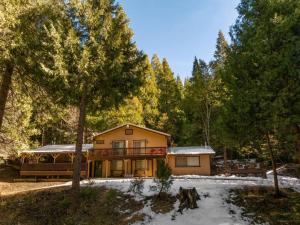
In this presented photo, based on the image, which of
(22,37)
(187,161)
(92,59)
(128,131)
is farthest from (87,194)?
(187,161)

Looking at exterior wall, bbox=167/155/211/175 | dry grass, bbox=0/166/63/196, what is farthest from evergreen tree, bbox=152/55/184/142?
dry grass, bbox=0/166/63/196

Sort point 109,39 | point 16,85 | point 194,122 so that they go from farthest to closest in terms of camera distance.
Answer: point 194,122 → point 109,39 → point 16,85

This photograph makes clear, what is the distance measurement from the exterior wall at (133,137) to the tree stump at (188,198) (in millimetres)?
12774

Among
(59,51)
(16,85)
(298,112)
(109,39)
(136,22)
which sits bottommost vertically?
(298,112)

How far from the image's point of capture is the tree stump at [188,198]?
1420 centimetres

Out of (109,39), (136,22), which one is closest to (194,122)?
(136,22)

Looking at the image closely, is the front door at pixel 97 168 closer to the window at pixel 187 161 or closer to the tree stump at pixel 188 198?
the window at pixel 187 161

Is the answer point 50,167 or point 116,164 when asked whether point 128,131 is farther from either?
point 50,167

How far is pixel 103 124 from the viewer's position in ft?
110

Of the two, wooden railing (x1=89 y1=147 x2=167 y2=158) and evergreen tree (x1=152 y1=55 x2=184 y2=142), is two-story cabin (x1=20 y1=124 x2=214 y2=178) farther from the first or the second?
evergreen tree (x1=152 y1=55 x2=184 y2=142)

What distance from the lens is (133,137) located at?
28.3 m

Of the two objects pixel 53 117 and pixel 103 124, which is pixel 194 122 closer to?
pixel 103 124

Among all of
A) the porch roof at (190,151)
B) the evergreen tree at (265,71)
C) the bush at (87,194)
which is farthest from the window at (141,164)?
the evergreen tree at (265,71)

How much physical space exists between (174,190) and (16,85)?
11.6 m
